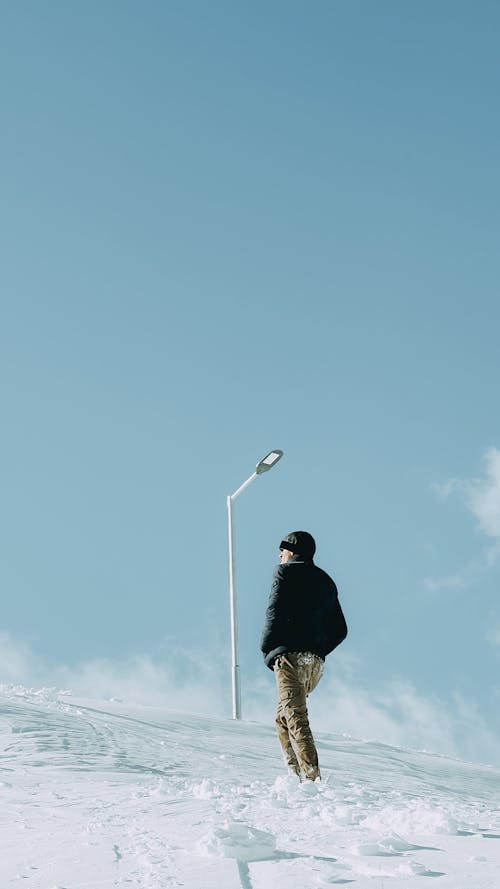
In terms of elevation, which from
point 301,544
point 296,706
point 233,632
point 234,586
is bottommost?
point 296,706

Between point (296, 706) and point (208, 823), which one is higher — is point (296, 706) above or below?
above

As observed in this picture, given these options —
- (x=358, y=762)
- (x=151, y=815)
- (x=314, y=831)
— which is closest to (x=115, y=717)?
(x=358, y=762)

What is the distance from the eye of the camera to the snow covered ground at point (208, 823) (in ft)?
10.2

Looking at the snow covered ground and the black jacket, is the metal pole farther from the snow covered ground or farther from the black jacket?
the black jacket

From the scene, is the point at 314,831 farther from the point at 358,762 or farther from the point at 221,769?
the point at 358,762

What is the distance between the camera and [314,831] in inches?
150

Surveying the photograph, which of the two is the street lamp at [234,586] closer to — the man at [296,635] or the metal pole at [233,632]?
the metal pole at [233,632]

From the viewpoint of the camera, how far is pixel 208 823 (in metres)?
3.99

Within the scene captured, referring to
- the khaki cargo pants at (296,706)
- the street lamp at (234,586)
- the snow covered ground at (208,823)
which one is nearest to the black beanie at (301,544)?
the khaki cargo pants at (296,706)

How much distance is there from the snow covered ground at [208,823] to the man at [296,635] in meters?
0.44

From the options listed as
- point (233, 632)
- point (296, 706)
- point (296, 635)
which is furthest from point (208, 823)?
point (233, 632)

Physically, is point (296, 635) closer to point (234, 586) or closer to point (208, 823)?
point (208, 823)

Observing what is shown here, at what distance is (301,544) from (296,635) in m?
0.68

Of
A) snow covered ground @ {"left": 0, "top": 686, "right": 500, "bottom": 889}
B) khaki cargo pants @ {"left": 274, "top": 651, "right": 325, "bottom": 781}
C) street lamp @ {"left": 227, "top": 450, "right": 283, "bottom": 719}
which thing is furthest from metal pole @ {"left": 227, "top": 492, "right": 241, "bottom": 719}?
khaki cargo pants @ {"left": 274, "top": 651, "right": 325, "bottom": 781}
